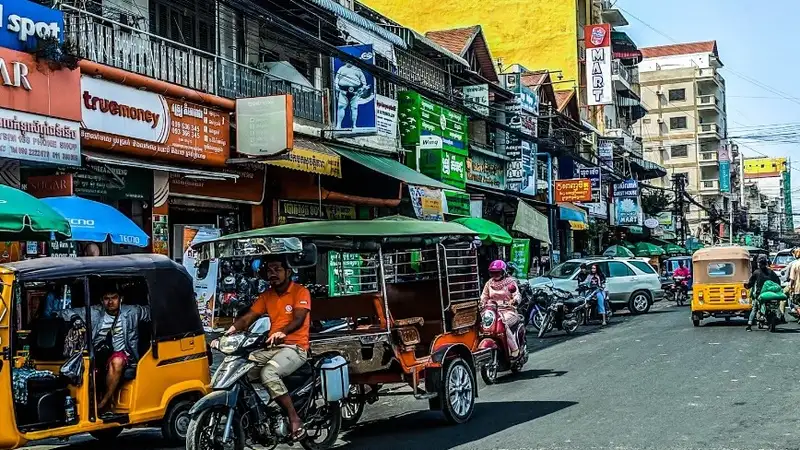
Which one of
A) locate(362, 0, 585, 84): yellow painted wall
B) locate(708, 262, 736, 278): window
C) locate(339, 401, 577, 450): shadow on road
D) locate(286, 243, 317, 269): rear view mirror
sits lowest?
locate(339, 401, 577, 450): shadow on road

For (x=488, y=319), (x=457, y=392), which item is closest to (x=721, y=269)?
(x=488, y=319)

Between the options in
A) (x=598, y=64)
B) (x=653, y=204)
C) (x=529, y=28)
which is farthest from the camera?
(x=653, y=204)

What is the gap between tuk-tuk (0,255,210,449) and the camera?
7.80 meters

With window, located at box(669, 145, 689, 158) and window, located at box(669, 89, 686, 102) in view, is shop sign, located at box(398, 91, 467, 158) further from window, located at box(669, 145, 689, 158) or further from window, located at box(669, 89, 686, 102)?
window, located at box(669, 89, 686, 102)

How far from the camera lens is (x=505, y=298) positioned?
1403 cm

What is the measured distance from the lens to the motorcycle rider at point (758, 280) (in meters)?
20.4

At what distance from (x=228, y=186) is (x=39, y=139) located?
6.01 metres

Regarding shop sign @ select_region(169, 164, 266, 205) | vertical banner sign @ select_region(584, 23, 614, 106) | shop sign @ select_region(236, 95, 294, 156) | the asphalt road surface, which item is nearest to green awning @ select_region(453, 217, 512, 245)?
the asphalt road surface

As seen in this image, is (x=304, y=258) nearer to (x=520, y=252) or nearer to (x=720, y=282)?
(x=720, y=282)

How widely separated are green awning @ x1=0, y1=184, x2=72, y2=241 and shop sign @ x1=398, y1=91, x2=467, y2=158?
624 inches

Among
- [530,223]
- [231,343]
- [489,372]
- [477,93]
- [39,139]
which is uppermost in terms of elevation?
[477,93]

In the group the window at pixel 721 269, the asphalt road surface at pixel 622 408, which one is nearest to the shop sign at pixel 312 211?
the asphalt road surface at pixel 622 408

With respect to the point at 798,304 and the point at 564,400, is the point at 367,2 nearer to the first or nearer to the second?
the point at 798,304

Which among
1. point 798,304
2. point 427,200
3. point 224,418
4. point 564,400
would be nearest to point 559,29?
point 427,200
